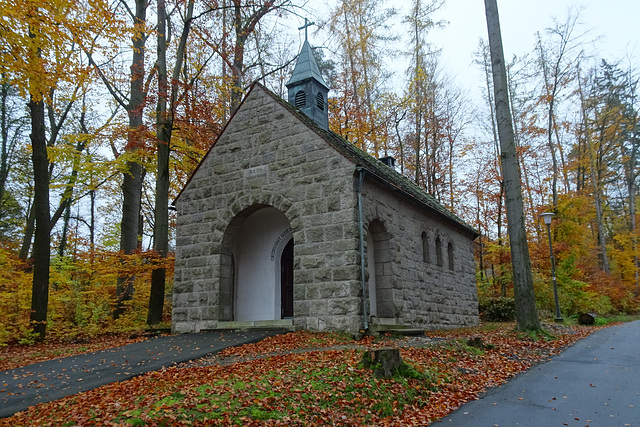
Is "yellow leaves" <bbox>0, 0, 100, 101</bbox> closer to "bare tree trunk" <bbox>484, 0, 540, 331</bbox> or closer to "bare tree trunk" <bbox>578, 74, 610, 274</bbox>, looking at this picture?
"bare tree trunk" <bbox>484, 0, 540, 331</bbox>

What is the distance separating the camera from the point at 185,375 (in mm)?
6422

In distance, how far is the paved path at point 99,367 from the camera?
19.4 feet

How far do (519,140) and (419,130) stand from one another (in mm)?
7328

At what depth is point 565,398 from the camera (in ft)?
18.9

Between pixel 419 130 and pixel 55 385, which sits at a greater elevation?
pixel 419 130

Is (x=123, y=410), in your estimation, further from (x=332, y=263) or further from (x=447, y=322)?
(x=447, y=322)

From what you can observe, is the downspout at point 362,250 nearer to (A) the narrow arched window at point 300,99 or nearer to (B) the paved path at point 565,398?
(B) the paved path at point 565,398

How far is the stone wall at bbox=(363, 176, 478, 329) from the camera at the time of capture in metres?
11.6

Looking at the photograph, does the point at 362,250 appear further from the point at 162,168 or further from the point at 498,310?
the point at 498,310

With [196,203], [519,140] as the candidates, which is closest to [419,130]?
[519,140]

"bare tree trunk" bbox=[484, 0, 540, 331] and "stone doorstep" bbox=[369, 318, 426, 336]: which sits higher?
"bare tree trunk" bbox=[484, 0, 540, 331]

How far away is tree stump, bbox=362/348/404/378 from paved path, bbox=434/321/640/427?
38.7 inches

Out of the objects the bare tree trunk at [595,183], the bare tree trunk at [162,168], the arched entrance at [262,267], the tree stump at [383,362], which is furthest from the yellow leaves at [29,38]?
the bare tree trunk at [595,183]

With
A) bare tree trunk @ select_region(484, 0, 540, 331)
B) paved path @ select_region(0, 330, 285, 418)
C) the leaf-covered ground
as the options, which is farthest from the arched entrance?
bare tree trunk @ select_region(484, 0, 540, 331)
